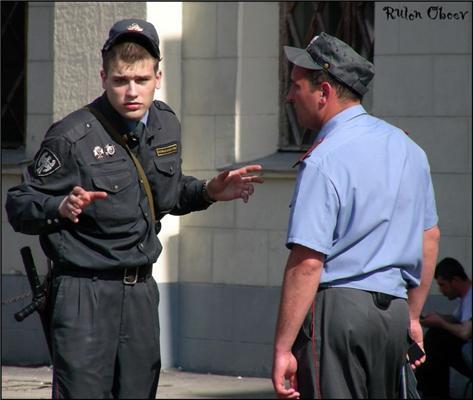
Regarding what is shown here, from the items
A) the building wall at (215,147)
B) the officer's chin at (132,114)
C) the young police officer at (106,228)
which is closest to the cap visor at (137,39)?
the young police officer at (106,228)

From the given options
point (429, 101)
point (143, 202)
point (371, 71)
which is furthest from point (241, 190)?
point (429, 101)

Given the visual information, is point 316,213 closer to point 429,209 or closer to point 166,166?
point 429,209

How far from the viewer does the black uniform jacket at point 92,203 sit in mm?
4836

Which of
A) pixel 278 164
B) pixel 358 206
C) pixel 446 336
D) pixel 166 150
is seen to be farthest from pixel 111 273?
pixel 278 164

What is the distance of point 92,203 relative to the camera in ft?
15.8

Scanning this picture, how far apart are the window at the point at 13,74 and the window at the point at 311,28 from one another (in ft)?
7.57

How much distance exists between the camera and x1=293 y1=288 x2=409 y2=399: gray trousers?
4.65 m

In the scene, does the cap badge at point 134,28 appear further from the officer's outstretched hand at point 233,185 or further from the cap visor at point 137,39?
the officer's outstretched hand at point 233,185

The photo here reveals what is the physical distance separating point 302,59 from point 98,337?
4.28 feet

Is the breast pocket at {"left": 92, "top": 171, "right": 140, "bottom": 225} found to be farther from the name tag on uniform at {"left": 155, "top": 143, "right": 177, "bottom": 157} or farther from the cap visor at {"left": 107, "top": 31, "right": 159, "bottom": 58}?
the cap visor at {"left": 107, "top": 31, "right": 159, "bottom": 58}

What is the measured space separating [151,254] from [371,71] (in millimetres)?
1108

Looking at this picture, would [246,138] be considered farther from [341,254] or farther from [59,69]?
[341,254]

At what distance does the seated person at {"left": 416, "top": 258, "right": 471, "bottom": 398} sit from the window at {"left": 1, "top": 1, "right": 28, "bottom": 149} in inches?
154

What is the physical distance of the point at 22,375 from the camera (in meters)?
9.96
